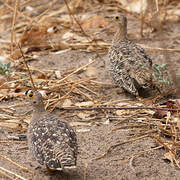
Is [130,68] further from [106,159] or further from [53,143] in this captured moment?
[53,143]

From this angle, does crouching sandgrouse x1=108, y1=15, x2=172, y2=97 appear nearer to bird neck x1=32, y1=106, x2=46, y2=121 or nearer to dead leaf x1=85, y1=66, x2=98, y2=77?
dead leaf x1=85, y1=66, x2=98, y2=77

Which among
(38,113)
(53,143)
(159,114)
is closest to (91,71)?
(159,114)

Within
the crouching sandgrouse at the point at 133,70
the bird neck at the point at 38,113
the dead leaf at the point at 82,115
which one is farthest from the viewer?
the crouching sandgrouse at the point at 133,70

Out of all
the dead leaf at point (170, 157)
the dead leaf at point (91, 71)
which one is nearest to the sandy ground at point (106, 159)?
the dead leaf at point (170, 157)

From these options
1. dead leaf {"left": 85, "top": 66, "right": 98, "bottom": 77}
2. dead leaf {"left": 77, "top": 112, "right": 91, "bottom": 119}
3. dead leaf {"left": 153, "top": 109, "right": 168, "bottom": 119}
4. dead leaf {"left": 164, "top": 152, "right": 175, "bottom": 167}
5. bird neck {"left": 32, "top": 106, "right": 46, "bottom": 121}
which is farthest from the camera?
dead leaf {"left": 85, "top": 66, "right": 98, "bottom": 77}

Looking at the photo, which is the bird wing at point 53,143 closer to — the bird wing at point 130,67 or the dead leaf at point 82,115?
the dead leaf at point 82,115

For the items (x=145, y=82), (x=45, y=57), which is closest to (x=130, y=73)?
(x=145, y=82)

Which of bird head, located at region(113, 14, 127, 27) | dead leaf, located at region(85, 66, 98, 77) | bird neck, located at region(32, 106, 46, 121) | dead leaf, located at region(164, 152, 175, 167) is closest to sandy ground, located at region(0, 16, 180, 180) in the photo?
dead leaf, located at region(164, 152, 175, 167)

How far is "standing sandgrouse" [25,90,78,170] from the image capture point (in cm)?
343

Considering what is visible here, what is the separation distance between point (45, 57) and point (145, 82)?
2.35 metres

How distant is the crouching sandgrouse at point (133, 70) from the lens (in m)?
5.36

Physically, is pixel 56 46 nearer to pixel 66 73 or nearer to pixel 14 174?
pixel 66 73

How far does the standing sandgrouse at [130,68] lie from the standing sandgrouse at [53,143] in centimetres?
172

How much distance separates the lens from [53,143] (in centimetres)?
357
